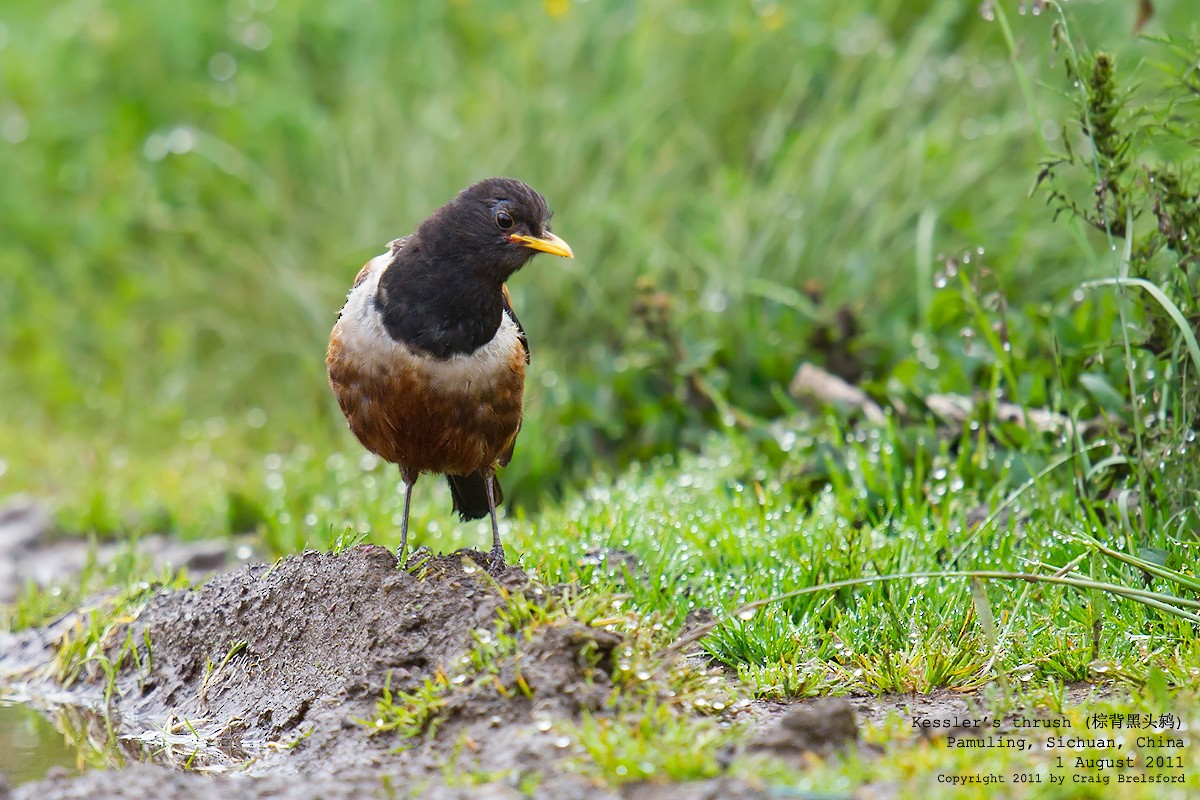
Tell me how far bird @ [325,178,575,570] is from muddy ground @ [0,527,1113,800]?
0.40 meters

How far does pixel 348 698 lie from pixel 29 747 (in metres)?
1.03

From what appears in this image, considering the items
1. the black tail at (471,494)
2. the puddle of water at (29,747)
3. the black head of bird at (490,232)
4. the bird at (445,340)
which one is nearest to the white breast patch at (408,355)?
the bird at (445,340)

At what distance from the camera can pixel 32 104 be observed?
9.37m

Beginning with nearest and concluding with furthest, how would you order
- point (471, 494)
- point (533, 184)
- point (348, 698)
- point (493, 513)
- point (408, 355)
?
point (348, 698) < point (408, 355) < point (493, 513) < point (471, 494) < point (533, 184)

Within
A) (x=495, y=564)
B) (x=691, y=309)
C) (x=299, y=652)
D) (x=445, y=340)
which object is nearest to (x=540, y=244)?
(x=445, y=340)

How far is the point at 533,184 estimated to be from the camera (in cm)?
775

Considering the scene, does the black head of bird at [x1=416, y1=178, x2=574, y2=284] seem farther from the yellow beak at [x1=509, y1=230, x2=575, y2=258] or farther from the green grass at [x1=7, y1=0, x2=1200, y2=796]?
the green grass at [x1=7, y1=0, x2=1200, y2=796]

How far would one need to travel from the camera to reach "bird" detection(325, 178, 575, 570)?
12.8 ft

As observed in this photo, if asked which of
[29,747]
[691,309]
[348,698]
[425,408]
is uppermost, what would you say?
[425,408]

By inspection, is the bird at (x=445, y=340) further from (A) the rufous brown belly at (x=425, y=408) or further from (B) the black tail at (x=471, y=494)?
(B) the black tail at (x=471, y=494)

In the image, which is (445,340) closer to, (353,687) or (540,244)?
(540,244)

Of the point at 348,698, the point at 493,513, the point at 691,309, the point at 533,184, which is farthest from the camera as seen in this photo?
the point at 533,184

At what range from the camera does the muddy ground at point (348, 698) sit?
287cm

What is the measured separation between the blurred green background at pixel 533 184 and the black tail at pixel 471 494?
135 centimetres
